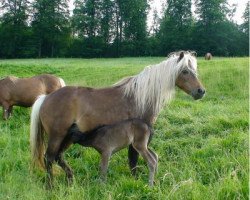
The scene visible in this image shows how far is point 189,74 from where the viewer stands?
5.47 meters

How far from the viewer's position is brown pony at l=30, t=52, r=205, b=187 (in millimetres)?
5359

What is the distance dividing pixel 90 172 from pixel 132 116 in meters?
1.13

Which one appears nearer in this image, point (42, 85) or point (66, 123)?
point (66, 123)

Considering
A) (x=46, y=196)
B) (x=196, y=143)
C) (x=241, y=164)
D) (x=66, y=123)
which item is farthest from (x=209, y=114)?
(x=46, y=196)

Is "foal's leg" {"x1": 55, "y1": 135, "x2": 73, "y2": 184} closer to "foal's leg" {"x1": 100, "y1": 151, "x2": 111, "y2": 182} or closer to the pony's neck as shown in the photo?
"foal's leg" {"x1": 100, "y1": 151, "x2": 111, "y2": 182}

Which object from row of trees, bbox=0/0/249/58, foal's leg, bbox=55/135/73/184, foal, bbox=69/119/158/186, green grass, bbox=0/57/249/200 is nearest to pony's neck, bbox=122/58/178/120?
foal, bbox=69/119/158/186

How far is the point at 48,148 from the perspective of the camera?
5.41m

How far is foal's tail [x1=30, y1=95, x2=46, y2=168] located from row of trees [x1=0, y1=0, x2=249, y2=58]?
4796cm

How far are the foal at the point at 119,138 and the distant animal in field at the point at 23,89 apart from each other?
4933 mm

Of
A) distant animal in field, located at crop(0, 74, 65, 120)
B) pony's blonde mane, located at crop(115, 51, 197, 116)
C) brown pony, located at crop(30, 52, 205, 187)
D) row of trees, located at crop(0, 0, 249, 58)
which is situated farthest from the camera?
row of trees, located at crop(0, 0, 249, 58)

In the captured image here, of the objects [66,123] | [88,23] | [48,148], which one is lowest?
[48,148]

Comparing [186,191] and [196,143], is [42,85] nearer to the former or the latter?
[196,143]

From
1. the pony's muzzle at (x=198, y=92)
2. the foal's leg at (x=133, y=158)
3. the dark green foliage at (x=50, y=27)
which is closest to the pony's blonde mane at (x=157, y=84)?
the pony's muzzle at (x=198, y=92)

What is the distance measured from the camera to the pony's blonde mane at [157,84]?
5469 millimetres
